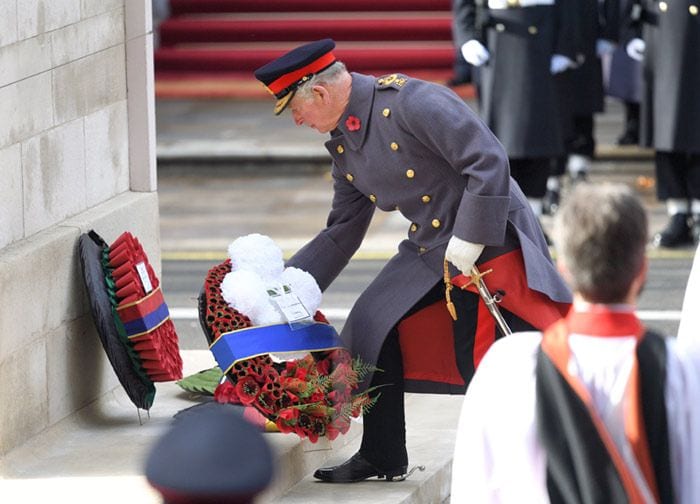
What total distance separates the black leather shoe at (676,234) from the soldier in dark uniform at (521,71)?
0.75m

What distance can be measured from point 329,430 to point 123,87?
5.30 feet

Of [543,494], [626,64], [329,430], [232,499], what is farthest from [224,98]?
[232,499]

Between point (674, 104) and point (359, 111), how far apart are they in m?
5.10

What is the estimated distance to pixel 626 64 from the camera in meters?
12.6

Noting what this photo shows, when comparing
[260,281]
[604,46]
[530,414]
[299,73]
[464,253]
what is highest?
[299,73]

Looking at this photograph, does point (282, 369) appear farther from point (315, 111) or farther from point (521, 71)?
point (521, 71)

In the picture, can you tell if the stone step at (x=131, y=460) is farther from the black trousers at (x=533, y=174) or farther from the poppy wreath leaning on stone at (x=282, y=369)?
the black trousers at (x=533, y=174)

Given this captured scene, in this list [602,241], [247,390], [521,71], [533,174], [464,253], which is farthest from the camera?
[533,174]

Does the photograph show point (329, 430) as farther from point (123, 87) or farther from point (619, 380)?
point (619, 380)

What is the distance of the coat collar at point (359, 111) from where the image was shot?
5.04 metres

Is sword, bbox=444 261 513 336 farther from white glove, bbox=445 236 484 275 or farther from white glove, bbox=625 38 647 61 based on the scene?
white glove, bbox=625 38 647 61

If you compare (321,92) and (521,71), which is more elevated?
(321,92)

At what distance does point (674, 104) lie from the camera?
9.80 metres

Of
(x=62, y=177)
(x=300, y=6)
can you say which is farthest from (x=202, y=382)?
(x=300, y=6)
